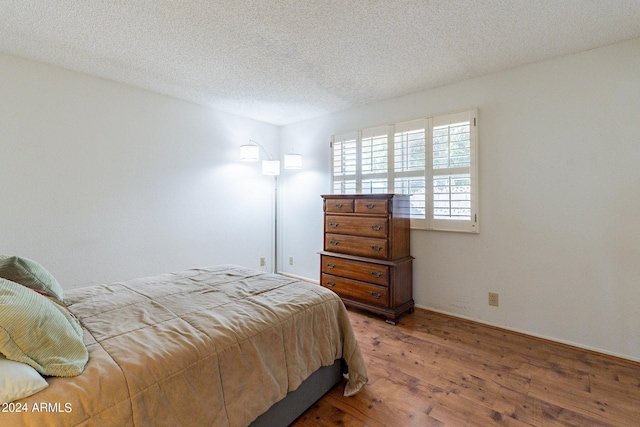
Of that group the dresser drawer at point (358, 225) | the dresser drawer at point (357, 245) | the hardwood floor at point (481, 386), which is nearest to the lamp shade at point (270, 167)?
the dresser drawer at point (358, 225)

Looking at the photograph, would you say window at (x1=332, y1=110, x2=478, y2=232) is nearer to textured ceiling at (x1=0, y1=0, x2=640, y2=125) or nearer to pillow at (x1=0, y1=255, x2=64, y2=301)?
textured ceiling at (x1=0, y1=0, x2=640, y2=125)

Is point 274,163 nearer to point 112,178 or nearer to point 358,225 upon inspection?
point 358,225

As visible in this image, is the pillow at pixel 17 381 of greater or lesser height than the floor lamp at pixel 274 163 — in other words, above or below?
below

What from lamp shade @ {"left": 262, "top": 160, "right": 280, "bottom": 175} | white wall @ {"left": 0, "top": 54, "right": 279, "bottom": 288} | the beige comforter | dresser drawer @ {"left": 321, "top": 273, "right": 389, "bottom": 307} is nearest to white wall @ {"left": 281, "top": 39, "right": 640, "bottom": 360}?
dresser drawer @ {"left": 321, "top": 273, "right": 389, "bottom": 307}

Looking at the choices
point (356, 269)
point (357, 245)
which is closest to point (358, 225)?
point (357, 245)

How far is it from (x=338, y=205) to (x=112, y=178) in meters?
2.35

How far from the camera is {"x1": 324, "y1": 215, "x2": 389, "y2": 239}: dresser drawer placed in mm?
2957

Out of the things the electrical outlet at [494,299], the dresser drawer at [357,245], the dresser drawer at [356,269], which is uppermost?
the dresser drawer at [357,245]

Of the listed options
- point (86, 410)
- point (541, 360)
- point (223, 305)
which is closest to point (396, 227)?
point (541, 360)

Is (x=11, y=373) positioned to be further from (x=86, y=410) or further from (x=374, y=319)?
(x=374, y=319)

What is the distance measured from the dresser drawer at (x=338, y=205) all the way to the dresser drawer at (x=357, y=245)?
29 cm

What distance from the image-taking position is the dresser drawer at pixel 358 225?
2957 millimetres

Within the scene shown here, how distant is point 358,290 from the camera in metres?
3.10

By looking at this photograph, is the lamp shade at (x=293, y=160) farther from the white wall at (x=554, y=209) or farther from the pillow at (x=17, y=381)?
the pillow at (x=17, y=381)
